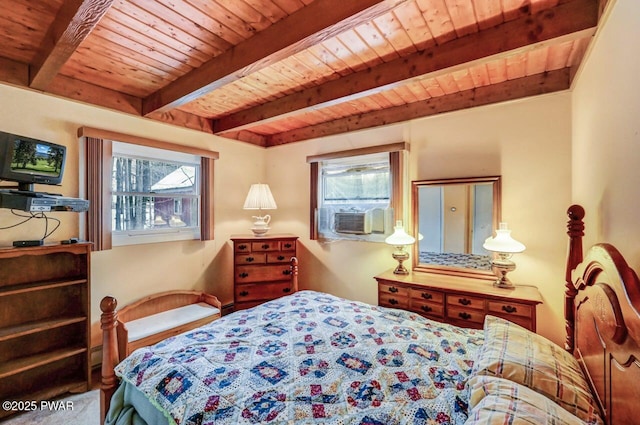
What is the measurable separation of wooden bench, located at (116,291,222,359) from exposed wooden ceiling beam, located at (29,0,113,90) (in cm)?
200

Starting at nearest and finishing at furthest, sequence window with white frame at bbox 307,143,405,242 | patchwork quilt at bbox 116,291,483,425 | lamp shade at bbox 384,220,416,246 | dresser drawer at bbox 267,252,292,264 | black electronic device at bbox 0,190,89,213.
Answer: patchwork quilt at bbox 116,291,483,425 < black electronic device at bbox 0,190,89,213 < lamp shade at bbox 384,220,416,246 < window with white frame at bbox 307,143,405,242 < dresser drawer at bbox 267,252,292,264

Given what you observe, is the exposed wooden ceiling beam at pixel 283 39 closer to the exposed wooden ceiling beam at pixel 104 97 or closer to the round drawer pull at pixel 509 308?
the exposed wooden ceiling beam at pixel 104 97

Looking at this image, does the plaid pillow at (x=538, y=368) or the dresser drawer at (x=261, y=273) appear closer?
the plaid pillow at (x=538, y=368)

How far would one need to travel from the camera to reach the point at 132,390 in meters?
1.32

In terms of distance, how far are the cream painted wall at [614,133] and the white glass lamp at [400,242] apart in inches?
51.4

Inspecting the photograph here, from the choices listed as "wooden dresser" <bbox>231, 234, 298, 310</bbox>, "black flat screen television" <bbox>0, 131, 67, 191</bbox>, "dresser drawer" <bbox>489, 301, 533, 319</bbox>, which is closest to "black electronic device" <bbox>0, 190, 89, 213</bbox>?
"black flat screen television" <bbox>0, 131, 67, 191</bbox>

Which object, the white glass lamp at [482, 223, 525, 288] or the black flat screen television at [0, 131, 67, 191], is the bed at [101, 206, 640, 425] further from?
the black flat screen television at [0, 131, 67, 191]

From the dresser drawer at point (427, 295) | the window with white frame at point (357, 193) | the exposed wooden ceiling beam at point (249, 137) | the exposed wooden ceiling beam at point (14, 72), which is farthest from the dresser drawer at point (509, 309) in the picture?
the exposed wooden ceiling beam at point (14, 72)

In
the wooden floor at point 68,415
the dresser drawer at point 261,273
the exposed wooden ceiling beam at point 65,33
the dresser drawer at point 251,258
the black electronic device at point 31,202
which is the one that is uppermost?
the exposed wooden ceiling beam at point 65,33

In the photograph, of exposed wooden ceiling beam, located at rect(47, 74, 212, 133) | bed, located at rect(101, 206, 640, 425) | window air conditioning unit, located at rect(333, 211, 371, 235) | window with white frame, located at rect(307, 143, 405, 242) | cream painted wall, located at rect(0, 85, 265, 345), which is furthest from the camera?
window air conditioning unit, located at rect(333, 211, 371, 235)

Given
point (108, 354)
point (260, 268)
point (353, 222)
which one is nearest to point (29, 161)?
point (108, 354)

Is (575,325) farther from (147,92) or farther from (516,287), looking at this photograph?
(147,92)

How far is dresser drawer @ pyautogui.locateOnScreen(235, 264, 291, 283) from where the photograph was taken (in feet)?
10.8

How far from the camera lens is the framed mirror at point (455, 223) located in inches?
99.3
